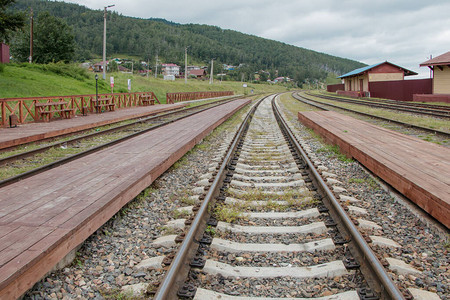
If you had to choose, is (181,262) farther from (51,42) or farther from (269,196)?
(51,42)

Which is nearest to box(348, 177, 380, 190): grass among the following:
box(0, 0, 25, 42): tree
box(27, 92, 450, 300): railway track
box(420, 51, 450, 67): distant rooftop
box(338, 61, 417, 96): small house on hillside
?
box(27, 92, 450, 300): railway track

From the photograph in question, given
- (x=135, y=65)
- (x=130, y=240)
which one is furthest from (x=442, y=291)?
(x=135, y=65)

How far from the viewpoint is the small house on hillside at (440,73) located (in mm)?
32409

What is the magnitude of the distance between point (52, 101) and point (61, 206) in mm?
18760

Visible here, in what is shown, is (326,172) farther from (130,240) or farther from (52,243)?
(52,243)

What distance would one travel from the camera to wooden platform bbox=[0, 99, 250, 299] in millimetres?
2881

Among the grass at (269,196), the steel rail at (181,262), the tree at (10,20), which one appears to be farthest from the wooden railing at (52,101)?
the steel rail at (181,262)

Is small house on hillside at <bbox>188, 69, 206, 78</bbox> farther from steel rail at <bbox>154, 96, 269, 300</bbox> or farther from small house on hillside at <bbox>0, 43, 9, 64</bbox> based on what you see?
steel rail at <bbox>154, 96, 269, 300</bbox>

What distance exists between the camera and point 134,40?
17225cm

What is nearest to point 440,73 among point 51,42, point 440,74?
point 440,74

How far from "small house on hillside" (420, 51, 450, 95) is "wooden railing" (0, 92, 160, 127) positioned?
24.8 meters

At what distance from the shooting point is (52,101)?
68.7 ft

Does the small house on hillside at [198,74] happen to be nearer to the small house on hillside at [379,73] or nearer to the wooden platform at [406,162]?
the small house on hillside at [379,73]

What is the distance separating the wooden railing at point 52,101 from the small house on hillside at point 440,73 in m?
24.8
